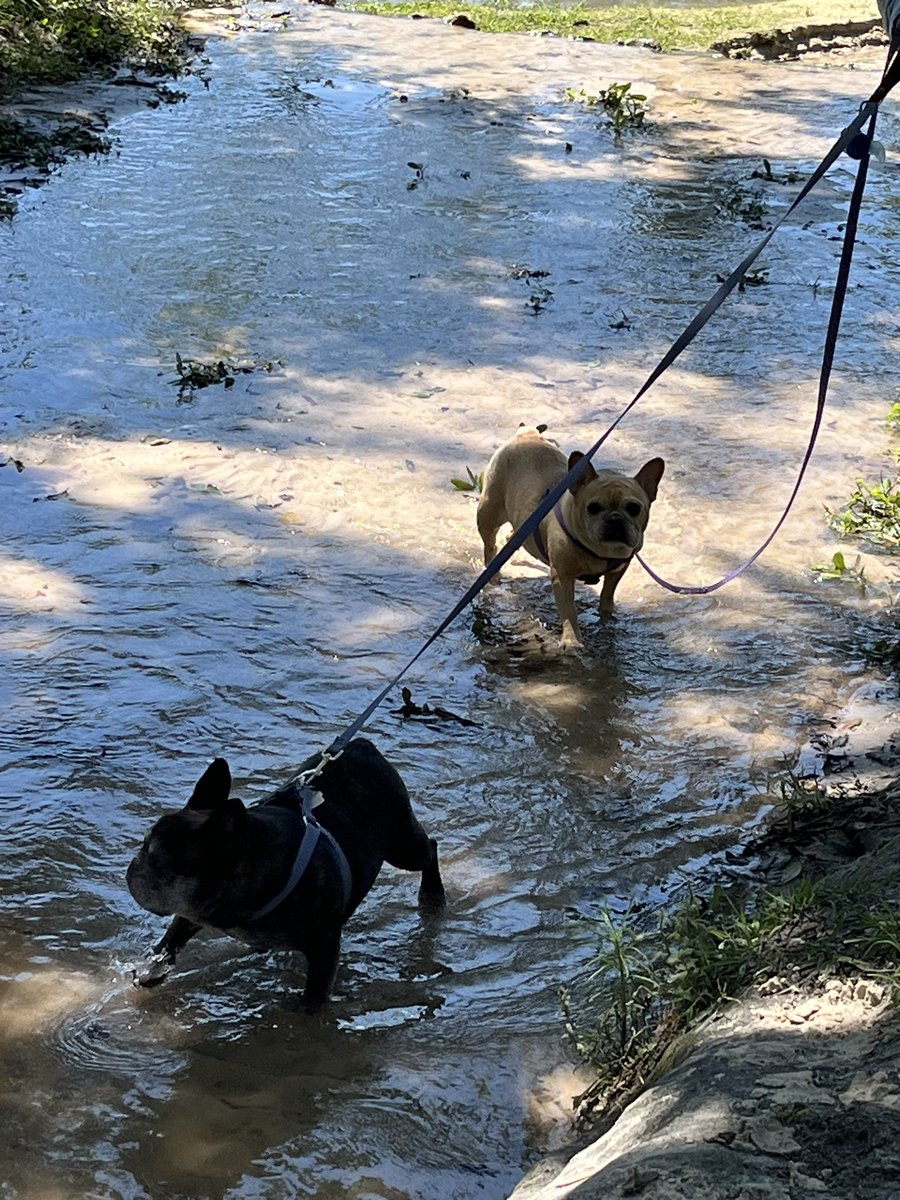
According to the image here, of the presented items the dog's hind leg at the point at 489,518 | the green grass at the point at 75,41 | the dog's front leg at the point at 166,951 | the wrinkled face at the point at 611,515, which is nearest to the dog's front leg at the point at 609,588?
the wrinkled face at the point at 611,515

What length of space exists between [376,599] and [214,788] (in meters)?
3.10

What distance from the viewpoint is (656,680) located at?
641 centimetres

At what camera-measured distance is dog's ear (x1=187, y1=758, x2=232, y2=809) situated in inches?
152

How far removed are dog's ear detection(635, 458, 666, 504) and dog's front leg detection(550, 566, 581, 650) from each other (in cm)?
57

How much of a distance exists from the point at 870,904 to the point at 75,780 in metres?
3.13

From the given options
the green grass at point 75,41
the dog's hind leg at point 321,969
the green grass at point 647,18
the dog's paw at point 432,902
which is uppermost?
the green grass at point 647,18

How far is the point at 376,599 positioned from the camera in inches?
273

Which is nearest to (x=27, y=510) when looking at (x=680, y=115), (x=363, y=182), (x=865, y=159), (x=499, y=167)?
(x=865, y=159)

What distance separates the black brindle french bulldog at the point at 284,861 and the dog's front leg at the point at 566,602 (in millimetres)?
2050

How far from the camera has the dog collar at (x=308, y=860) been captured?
4.06m

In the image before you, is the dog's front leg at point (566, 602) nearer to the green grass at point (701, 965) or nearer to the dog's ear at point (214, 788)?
the green grass at point (701, 965)

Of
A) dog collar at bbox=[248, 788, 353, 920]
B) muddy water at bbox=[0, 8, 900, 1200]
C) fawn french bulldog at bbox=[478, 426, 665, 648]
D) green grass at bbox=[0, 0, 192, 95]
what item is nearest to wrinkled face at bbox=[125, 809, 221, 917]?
dog collar at bbox=[248, 788, 353, 920]

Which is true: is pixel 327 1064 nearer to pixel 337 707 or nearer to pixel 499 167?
pixel 337 707

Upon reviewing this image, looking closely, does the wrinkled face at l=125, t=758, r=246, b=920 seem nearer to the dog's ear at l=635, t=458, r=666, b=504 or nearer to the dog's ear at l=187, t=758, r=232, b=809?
the dog's ear at l=187, t=758, r=232, b=809
